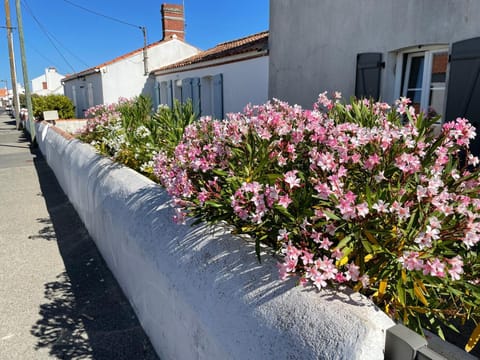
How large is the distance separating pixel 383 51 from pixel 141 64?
15534 millimetres

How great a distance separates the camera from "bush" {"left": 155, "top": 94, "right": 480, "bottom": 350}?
1.48 meters

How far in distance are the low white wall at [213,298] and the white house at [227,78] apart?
18.0ft

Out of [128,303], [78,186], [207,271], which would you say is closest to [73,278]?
[128,303]

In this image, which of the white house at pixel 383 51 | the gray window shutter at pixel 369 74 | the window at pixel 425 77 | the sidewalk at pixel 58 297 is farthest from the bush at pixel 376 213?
the gray window shutter at pixel 369 74

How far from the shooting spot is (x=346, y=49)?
6.77 m

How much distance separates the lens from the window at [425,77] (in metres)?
5.54

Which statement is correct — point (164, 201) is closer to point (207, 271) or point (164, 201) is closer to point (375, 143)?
point (207, 271)

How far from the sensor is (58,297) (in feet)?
12.0

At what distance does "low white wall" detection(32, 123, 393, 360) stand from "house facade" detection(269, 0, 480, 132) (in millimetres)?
4238

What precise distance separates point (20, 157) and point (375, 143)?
13.6 m

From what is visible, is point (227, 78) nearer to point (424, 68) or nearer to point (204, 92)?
point (204, 92)

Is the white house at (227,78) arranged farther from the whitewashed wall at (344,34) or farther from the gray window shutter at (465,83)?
the gray window shutter at (465,83)

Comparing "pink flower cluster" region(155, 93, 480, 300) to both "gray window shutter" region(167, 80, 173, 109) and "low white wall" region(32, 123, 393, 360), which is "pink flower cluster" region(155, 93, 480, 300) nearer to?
"low white wall" region(32, 123, 393, 360)

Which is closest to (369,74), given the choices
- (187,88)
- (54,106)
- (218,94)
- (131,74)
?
(218,94)
